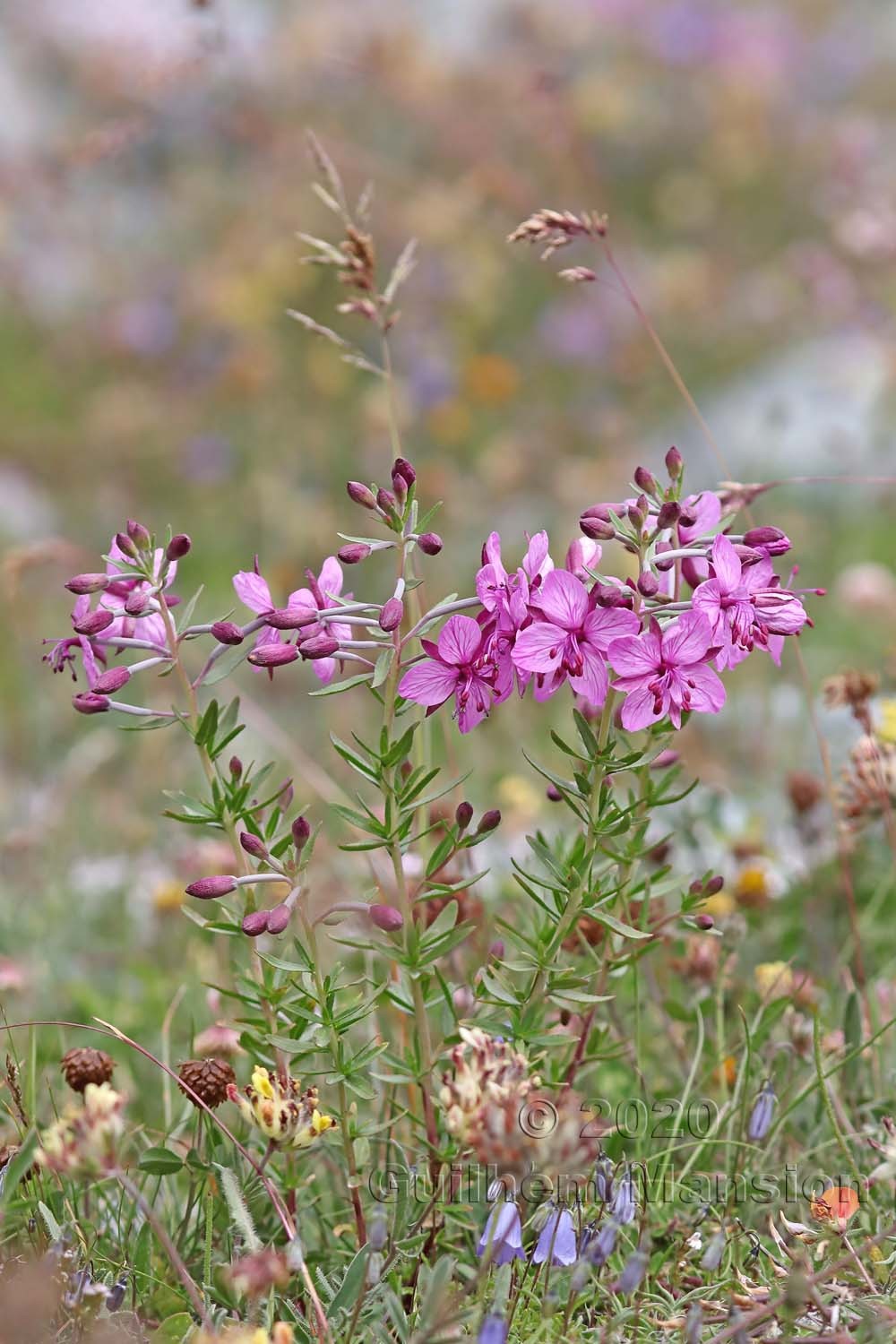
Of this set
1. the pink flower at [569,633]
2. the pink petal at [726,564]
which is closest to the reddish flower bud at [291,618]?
the pink flower at [569,633]

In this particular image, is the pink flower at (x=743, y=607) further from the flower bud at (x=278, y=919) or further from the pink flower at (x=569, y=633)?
the flower bud at (x=278, y=919)

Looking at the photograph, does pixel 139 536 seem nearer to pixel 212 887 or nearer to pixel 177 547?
pixel 177 547

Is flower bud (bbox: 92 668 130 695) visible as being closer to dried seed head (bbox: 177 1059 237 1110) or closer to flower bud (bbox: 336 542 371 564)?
flower bud (bbox: 336 542 371 564)

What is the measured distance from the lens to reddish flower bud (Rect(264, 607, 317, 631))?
1.43 m

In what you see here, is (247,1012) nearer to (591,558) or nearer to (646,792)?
(646,792)

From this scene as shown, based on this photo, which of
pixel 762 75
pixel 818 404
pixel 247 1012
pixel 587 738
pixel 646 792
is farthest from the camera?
pixel 762 75

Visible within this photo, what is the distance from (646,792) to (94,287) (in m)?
8.22

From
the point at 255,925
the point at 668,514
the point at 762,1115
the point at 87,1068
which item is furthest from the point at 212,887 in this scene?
the point at 762,1115

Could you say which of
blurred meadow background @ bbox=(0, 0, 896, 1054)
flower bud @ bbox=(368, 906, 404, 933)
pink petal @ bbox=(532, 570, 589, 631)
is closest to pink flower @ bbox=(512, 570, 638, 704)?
pink petal @ bbox=(532, 570, 589, 631)

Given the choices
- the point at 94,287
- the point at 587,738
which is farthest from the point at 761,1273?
the point at 94,287

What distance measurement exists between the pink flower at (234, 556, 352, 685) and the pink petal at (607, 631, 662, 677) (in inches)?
12.7

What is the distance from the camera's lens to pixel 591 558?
1.52 metres

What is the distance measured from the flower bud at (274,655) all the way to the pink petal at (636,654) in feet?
1.14

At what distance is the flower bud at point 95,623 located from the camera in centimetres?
Result: 143
